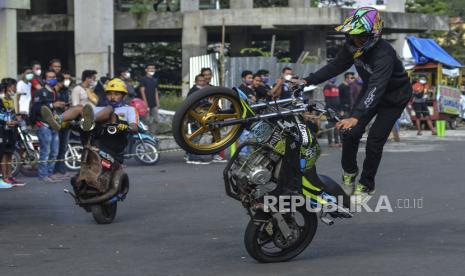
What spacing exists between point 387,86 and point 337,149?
516 inches

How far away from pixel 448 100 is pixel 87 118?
21780 mm

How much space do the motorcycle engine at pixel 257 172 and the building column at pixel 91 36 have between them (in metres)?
21.9

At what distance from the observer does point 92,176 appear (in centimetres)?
1082

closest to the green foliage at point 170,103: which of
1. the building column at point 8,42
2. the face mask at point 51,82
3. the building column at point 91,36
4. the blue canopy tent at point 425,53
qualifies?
the building column at point 91,36

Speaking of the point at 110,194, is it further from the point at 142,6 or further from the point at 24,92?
the point at 142,6

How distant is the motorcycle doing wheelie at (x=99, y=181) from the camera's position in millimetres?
10750

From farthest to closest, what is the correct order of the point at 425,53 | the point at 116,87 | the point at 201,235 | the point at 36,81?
the point at 425,53
the point at 36,81
the point at 116,87
the point at 201,235

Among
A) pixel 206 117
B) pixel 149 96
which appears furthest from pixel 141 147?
pixel 206 117

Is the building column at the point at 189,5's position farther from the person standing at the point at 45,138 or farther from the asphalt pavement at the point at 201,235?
the asphalt pavement at the point at 201,235

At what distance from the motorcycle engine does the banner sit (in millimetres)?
22821

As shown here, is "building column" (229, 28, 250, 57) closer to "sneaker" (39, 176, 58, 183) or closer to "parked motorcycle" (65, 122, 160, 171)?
"parked motorcycle" (65, 122, 160, 171)

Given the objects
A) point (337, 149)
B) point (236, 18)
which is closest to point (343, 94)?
point (337, 149)

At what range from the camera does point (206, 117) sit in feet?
27.0

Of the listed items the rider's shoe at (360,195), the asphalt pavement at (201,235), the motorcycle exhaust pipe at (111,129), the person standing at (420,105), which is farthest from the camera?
the person standing at (420,105)
